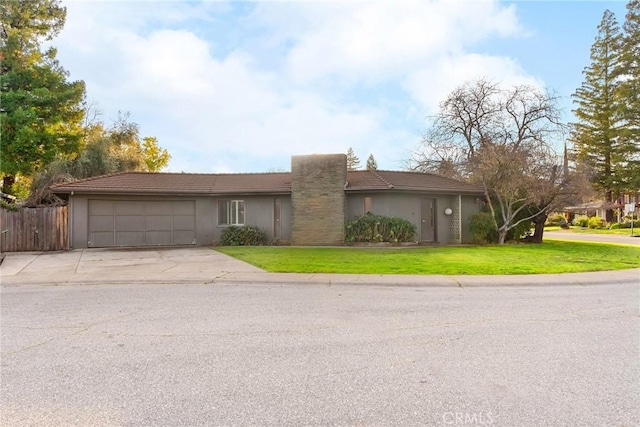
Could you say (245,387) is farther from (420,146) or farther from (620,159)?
(620,159)

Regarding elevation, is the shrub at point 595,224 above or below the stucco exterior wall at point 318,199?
below

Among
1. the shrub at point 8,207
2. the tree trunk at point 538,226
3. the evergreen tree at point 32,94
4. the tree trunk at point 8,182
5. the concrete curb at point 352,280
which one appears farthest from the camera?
the tree trunk at point 8,182

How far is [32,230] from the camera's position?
16641 millimetres

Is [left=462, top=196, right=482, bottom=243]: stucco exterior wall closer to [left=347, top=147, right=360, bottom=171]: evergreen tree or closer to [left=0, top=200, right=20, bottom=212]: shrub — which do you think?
[left=0, top=200, right=20, bottom=212]: shrub

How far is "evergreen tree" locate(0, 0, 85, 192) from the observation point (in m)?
21.9

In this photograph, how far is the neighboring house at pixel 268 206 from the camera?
59.9 feet

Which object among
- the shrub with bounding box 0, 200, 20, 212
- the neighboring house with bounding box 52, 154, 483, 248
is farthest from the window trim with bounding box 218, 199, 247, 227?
the shrub with bounding box 0, 200, 20, 212

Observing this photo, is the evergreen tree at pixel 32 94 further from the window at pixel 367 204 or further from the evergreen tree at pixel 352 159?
the evergreen tree at pixel 352 159

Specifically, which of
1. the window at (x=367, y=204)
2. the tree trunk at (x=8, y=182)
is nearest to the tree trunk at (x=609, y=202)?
the window at (x=367, y=204)

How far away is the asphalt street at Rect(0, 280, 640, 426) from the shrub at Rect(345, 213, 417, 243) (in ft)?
34.4

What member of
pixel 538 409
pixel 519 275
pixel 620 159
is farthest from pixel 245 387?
pixel 620 159

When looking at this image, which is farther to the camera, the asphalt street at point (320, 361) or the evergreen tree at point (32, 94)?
the evergreen tree at point (32, 94)

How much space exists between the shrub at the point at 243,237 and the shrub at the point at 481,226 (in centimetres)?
1064

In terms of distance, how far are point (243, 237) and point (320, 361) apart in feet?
50.5
